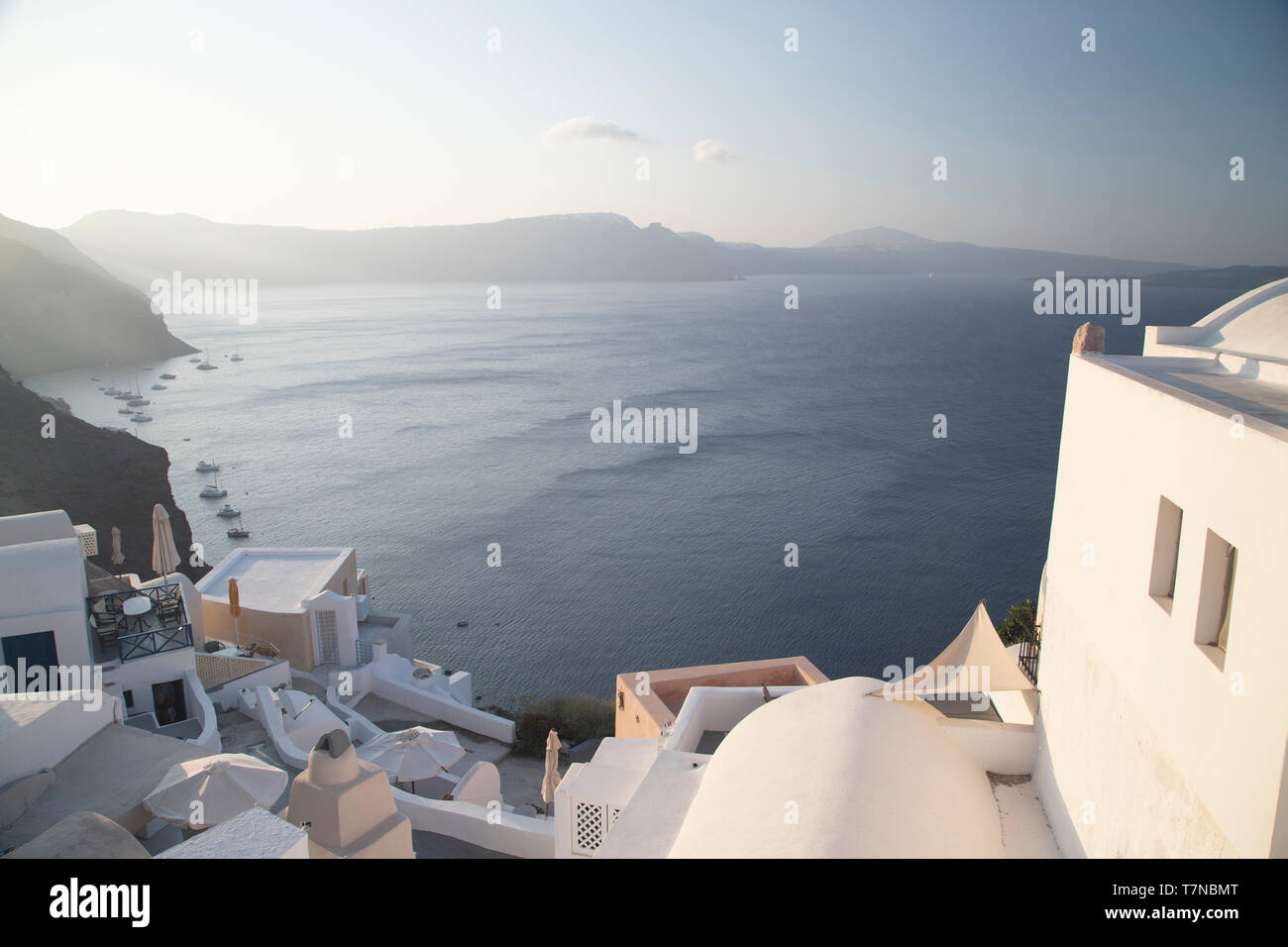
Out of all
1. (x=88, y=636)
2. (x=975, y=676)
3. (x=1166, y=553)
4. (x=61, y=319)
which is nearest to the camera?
(x=1166, y=553)

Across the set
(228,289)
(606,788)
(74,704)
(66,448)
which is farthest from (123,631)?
(228,289)

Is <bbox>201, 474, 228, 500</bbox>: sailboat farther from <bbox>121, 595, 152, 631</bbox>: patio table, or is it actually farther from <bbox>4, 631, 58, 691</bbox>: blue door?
<bbox>4, 631, 58, 691</bbox>: blue door

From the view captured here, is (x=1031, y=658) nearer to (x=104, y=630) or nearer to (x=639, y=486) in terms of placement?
(x=104, y=630)

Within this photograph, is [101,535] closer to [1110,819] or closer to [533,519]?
[533,519]

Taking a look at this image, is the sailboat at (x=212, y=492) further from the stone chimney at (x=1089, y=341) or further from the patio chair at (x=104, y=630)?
the stone chimney at (x=1089, y=341)

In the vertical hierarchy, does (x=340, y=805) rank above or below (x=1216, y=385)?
below

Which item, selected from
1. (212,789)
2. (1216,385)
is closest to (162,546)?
(212,789)
